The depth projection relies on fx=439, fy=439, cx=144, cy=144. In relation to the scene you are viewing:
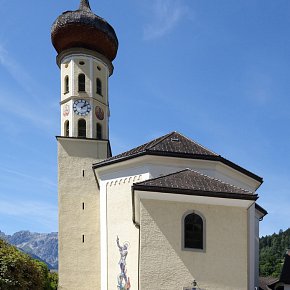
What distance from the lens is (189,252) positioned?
41.4ft

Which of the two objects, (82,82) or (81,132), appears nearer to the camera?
(81,132)

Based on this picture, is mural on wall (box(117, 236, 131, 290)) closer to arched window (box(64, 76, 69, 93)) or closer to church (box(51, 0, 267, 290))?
church (box(51, 0, 267, 290))

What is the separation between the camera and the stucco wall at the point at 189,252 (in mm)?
12398

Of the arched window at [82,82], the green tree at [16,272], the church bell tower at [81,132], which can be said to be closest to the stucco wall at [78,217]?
the church bell tower at [81,132]

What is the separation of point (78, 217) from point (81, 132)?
5114mm

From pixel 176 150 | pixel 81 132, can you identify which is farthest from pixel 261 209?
pixel 81 132

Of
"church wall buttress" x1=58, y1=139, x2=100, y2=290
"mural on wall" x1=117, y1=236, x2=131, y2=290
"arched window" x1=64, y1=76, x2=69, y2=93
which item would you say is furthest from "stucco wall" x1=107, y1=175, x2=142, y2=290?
"arched window" x1=64, y1=76, x2=69, y2=93

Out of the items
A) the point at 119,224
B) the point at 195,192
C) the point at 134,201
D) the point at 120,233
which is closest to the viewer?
the point at 195,192

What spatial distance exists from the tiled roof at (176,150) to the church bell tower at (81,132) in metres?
3.93

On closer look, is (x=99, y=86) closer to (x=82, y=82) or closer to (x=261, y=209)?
(x=82, y=82)

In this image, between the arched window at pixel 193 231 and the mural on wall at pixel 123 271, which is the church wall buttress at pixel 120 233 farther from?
the arched window at pixel 193 231

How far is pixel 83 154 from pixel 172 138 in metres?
6.81

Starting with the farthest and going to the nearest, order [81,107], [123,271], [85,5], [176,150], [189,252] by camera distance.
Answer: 1. [85,5]
2. [81,107]
3. [123,271]
4. [176,150]
5. [189,252]

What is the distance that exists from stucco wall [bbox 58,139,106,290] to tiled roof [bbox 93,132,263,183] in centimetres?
364
